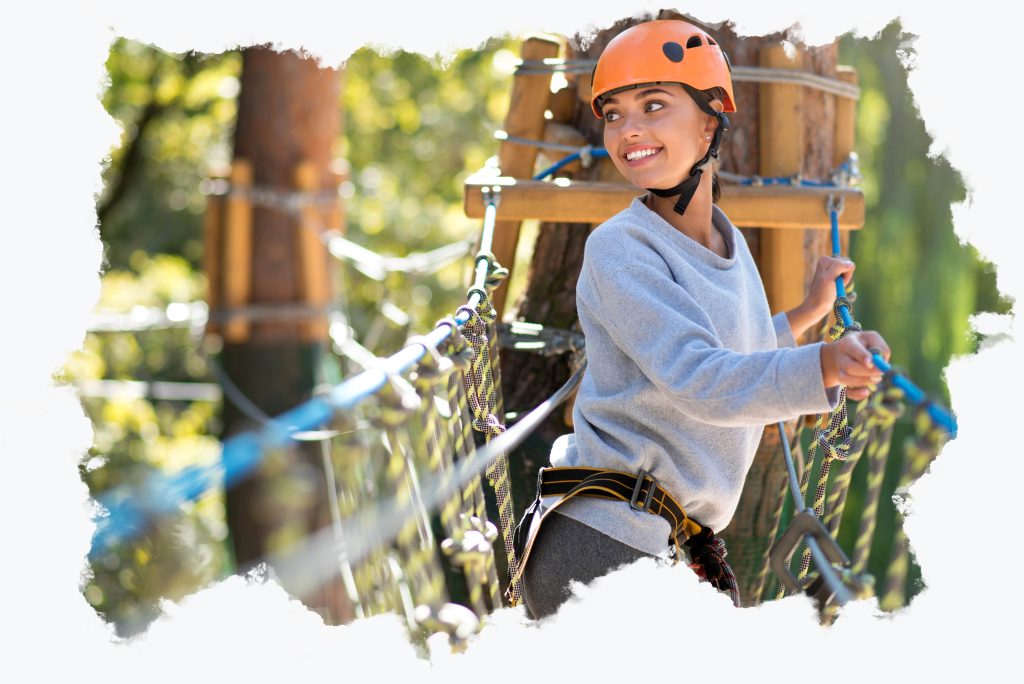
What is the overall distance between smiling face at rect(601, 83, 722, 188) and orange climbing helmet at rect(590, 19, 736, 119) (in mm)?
19

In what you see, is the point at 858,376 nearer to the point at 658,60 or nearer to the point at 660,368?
the point at 660,368

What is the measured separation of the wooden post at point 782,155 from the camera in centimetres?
253

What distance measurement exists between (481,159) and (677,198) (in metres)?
9.57

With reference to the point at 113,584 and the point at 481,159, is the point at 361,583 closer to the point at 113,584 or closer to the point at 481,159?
the point at 113,584

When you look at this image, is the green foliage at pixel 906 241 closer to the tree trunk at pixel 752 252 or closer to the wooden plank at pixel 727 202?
the tree trunk at pixel 752 252

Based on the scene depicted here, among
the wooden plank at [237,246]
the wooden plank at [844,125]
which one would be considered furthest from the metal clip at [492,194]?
the wooden plank at [237,246]

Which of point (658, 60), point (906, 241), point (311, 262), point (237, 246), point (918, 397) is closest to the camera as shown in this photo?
point (918, 397)

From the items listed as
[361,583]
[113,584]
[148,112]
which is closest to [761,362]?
[361,583]

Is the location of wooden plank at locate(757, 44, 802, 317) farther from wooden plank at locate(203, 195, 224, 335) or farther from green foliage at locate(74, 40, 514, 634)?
green foliage at locate(74, 40, 514, 634)

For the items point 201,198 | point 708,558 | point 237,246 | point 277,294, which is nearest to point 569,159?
point 708,558

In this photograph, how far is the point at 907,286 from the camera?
14.8 ft

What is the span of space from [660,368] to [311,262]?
4588mm

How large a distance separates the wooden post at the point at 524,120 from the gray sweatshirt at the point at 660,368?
3.09 ft

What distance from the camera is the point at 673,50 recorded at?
1.79 m
